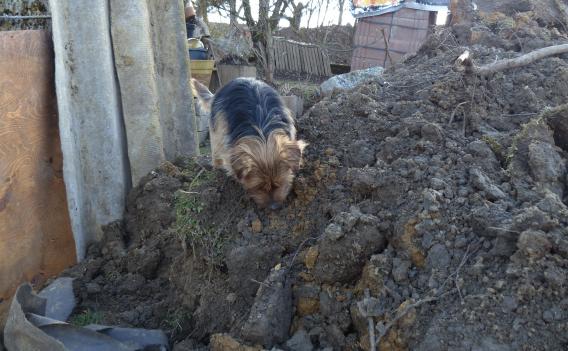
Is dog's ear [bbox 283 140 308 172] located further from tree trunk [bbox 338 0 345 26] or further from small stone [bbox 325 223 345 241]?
tree trunk [bbox 338 0 345 26]

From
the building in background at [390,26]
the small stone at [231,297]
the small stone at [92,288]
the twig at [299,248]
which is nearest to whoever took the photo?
the twig at [299,248]

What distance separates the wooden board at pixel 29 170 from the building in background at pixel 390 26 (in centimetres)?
1240

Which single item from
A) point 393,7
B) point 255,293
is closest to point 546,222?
point 255,293

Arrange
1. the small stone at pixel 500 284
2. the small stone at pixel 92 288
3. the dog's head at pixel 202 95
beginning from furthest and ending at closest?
the dog's head at pixel 202 95 < the small stone at pixel 92 288 < the small stone at pixel 500 284

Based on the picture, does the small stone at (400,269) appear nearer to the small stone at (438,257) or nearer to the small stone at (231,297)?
the small stone at (438,257)

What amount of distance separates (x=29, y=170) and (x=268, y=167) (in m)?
2.45

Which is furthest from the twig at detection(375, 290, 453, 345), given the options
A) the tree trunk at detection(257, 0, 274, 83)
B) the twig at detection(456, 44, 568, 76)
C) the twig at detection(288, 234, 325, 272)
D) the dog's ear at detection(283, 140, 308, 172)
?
the tree trunk at detection(257, 0, 274, 83)

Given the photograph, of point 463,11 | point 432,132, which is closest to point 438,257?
point 432,132

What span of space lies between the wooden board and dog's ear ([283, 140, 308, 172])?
2.46 m

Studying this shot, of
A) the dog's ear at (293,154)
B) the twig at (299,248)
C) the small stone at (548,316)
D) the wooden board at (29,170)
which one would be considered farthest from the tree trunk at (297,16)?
the small stone at (548,316)

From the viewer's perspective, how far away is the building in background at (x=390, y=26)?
1666 cm

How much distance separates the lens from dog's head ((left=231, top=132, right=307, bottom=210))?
4590 mm

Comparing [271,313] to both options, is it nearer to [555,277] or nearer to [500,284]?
[500,284]

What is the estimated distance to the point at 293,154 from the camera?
186 inches
